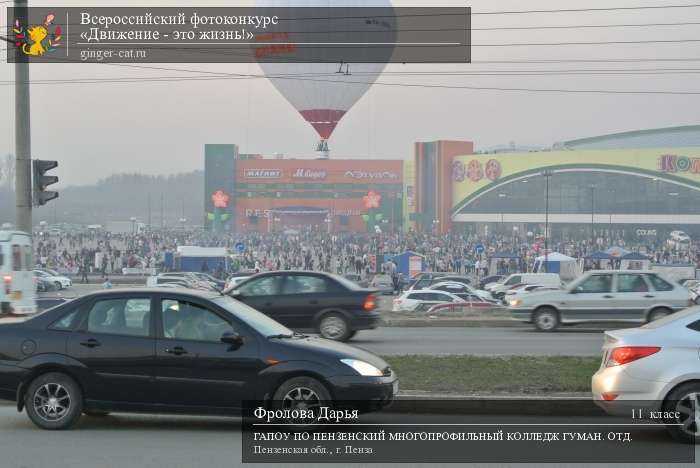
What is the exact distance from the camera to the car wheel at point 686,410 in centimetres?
827

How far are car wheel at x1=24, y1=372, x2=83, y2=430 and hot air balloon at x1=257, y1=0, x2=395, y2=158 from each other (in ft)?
138

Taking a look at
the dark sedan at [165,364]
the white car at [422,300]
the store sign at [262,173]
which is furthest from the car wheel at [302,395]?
the store sign at [262,173]

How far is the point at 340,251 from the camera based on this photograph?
A: 69562mm

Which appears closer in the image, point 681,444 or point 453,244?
point 681,444

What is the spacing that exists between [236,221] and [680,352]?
9362 centimetres

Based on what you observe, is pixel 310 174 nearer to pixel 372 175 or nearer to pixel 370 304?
pixel 372 175

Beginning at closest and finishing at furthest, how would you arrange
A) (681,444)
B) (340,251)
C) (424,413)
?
(681,444)
(424,413)
(340,251)

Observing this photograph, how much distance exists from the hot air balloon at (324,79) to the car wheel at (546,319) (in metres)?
30.3

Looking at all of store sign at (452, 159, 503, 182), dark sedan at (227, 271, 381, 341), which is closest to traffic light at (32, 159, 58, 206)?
dark sedan at (227, 271, 381, 341)

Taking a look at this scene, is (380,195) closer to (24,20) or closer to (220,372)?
(24,20)

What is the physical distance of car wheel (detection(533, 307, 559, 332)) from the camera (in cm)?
2134

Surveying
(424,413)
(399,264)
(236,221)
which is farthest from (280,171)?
(424,413)

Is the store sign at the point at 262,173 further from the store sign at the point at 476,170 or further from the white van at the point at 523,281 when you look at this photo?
the white van at the point at 523,281

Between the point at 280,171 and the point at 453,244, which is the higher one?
the point at 280,171
